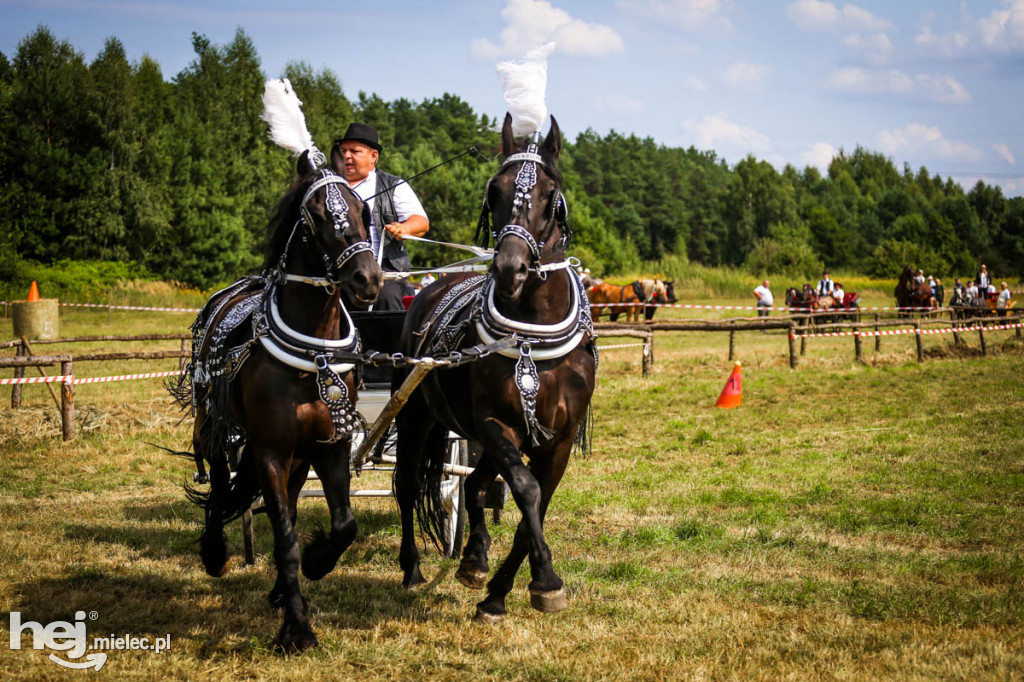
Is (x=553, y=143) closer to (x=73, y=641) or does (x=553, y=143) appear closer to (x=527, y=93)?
(x=527, y=93)

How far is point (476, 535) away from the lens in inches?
195

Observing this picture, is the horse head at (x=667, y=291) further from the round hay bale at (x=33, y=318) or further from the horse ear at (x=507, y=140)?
the horse ear at (x=507, y=140)

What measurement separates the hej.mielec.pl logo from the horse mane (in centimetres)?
196

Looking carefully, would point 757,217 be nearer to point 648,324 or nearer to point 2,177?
point 2,177

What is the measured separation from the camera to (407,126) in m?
93.8

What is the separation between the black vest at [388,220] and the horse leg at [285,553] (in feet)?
7.02

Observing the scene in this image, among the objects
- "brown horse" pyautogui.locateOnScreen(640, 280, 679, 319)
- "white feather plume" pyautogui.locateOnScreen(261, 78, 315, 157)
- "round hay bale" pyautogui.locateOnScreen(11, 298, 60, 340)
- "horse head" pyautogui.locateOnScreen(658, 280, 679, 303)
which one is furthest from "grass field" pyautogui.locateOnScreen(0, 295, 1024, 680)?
"horse head" pyautogui.locateOnScreen(658, 280, 679, 303)

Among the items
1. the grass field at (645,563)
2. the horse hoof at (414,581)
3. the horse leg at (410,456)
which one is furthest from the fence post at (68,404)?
the horse hoof at (414,581)

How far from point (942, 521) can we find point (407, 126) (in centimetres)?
9160

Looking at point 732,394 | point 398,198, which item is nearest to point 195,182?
point 732,394

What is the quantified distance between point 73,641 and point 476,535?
206cm

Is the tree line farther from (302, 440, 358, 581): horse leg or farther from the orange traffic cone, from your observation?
(302, 440, 358, 581): horse leg

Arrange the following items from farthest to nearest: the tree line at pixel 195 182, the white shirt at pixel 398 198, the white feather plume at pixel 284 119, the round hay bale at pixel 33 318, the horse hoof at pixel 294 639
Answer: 1. the tree line at pixel 195 182
2. the round hay bale at pixel 33 318
3. the white shirt at pixel 398 198
4. the white feather plume at pixel 284 119
5. the horse hoof at pixel 294 639

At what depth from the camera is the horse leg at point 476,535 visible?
476 cm
